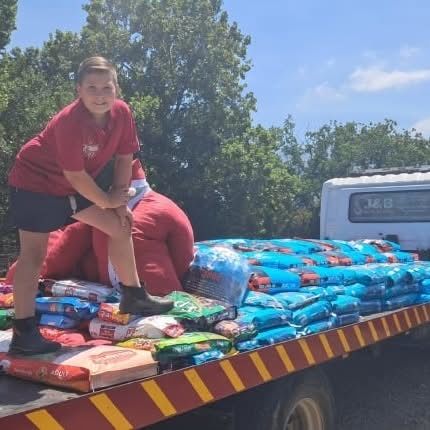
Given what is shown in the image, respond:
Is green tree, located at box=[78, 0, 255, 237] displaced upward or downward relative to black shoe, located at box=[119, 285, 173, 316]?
upward

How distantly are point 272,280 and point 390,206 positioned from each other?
4763 millimetres

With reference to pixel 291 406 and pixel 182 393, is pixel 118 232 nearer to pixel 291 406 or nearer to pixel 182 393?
pixel 182 393

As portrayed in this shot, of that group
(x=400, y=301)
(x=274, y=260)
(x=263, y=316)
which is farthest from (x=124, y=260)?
(x=400, y=301)

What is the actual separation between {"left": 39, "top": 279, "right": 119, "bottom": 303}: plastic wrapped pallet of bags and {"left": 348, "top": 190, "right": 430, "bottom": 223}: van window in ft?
18.4

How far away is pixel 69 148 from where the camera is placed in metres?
3.02

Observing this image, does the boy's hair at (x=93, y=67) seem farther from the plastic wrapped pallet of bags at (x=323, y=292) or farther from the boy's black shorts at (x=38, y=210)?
the plastic wrapped pallet of bags at (x=323, y=292)

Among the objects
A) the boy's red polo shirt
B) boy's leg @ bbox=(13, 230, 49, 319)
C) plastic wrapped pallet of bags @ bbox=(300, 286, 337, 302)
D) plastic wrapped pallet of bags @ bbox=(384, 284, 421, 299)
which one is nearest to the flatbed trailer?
plastic wrapped pallet of bags @ bbox=(300, 286, 337, 302)

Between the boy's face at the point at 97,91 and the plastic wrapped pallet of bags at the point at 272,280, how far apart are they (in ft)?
5.40

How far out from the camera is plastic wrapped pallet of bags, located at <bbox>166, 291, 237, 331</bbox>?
3363mm

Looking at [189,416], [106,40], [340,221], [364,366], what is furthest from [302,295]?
[106,40]

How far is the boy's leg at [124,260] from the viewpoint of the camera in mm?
3377

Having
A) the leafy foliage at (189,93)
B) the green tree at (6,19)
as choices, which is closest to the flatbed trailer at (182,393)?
the green tree at (6,19)

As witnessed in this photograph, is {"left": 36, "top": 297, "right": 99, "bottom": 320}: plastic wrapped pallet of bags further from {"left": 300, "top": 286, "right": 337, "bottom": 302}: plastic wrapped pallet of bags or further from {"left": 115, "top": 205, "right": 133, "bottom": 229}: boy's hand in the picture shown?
{"left": 300, "top": 286, "right": 337, "bottom": 302}: plastic wrapped pallet of bags

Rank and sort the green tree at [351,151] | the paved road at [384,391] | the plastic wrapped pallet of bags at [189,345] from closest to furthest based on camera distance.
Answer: the plastic wrapped pallet of bags at [189,345], the paved road at [384,391], the green tree at [351,151]
